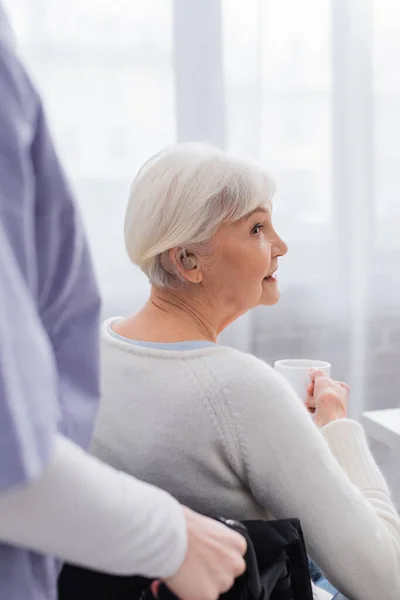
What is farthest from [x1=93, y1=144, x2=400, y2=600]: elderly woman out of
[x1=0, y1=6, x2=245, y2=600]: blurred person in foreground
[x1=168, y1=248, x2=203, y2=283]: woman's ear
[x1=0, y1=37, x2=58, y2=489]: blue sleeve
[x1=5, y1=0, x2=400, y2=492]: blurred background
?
[x1=5, y1=0, x2=400, y2=492]: blurred background

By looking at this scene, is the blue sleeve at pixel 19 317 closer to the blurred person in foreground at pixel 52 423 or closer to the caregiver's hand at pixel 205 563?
the blurred person in foreground at pixel 52 423

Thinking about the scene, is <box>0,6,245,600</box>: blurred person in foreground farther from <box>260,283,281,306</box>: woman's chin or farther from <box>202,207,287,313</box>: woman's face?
<box>260,283,281,306</box>: woman's chin

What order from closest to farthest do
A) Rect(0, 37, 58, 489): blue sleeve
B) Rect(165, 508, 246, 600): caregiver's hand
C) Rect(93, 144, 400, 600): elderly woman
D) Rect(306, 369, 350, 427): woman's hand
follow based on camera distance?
Rect(0, 37, 58, 489): blue sleeve, Rect(165, 508, 246, 600): caregiver's hand, Rect(93, 144, 400, 600): elderly woman, Rect(306, 369, 350, 427): woman's hand

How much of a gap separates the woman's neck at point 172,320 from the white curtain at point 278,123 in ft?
2.65

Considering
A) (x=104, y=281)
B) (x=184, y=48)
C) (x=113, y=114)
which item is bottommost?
(x=104, y=281)

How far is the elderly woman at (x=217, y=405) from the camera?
0.97m

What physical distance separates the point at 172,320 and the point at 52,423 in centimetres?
62

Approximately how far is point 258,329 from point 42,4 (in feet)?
3.26

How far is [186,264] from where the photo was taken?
1133 mm

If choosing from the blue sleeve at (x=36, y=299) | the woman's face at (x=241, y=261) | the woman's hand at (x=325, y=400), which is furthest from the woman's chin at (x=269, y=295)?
the blue sleeve at (x=36, y=299)

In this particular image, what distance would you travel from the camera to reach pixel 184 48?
196cm

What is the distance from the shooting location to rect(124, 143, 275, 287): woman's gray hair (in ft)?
3.58

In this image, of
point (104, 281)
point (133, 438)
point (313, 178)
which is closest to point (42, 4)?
point (104, 281)

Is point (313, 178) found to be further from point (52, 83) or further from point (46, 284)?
point (46, 284)
